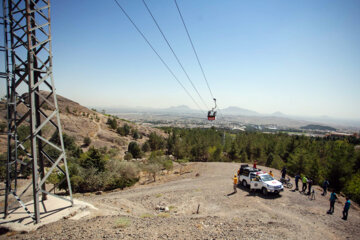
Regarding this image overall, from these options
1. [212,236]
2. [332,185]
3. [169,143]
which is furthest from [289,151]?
[212,236]

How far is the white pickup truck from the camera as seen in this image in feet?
56.5

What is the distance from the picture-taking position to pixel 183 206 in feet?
51.2

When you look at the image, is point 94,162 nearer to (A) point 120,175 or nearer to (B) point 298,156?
(A) point 120,175

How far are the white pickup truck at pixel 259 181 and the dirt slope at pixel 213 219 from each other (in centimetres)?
79

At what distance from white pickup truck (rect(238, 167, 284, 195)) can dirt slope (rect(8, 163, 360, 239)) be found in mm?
788

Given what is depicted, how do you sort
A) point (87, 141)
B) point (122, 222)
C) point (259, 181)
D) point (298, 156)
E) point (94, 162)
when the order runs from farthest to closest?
point (87, 141) → point (298, 156) → point (94, 162) → point (259, 181) → point (122, 222)

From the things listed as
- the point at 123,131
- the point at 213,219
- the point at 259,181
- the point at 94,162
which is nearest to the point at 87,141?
the point at 123,131

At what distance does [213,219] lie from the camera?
12.1 metres

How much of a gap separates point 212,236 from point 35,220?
878 cm

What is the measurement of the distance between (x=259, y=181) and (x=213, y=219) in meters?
8.23

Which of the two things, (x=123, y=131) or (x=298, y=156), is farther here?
(x=123, y=131)

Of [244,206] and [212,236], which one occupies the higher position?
[212,236]

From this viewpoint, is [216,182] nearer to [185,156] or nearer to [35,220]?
[35,220]

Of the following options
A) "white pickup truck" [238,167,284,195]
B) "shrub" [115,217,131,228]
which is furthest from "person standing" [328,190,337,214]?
"shrub" [115,217,131,228]
